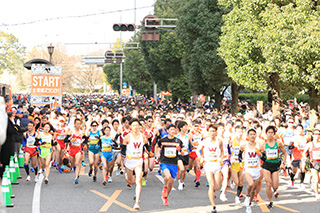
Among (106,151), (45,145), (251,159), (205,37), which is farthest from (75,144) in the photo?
(205,37)

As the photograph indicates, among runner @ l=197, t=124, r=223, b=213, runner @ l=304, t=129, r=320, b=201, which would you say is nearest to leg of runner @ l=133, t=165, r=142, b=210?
runner @ l=197, t=124, r=223, b=213

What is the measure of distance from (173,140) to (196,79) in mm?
24202

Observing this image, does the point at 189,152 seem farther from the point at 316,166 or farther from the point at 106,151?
the point at 316,166

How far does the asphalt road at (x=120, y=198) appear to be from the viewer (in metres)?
11.5

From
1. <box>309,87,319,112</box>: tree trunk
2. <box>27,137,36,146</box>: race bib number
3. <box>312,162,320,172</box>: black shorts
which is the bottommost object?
<box>312,162,320,172</box>: black shorts

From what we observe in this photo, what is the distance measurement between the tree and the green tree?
394 ft

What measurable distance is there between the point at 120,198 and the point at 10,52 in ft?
481

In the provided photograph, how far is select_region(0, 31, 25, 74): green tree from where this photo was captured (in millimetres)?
150000

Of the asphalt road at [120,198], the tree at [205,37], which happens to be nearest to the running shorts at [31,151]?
the asphalt road at [120,198]

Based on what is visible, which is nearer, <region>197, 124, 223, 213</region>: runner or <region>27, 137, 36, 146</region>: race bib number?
<region>197, 124, 223, 213</region>: runner

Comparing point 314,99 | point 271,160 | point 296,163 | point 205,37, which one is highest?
point 205,37

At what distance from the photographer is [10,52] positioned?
15238 cm

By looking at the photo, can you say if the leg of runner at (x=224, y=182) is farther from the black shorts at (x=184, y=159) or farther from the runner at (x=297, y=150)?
the runner at (x=297, y=150)

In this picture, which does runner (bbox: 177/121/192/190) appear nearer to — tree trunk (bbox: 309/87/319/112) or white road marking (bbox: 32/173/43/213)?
white road marking (bbox: 32/173/43/213)
